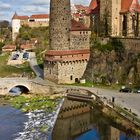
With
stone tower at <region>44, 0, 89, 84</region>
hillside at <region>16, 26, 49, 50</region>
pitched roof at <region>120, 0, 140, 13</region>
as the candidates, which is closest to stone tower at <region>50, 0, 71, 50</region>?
stone tower at <region>44, 0, 89, 84</region>

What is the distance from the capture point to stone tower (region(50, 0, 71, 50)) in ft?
187

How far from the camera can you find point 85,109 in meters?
47.2

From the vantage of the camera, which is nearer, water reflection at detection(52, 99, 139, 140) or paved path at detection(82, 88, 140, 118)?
water reflection at detection(52, 99, 139, 140)

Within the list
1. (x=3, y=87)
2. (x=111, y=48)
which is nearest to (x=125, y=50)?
(x=111, y=48)

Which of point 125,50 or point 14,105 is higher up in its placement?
point 125,50

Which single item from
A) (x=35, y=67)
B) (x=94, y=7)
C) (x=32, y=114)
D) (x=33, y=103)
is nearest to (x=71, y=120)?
(x=32, y=114)

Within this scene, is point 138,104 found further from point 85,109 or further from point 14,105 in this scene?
point 14,105

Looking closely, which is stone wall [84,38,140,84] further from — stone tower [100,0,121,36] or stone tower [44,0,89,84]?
stone tower [100,0,121,36]

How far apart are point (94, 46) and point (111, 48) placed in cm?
309

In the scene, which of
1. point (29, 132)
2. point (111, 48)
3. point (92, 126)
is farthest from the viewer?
point (111, 48)

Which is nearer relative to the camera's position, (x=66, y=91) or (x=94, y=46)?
→ (x=66, y=91)

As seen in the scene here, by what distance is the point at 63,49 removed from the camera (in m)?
57.6

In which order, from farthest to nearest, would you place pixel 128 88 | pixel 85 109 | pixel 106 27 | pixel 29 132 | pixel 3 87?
pixel 106 27 → pixel 3 87 → pixel 128 88 → pixel 85 109 → pixel 29 132

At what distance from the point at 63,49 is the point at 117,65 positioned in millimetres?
7849
